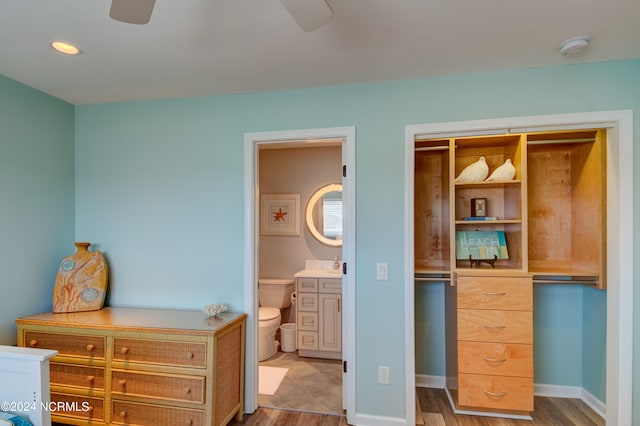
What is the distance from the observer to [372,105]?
2.25 metres

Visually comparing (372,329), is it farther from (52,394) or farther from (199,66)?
(52,394)

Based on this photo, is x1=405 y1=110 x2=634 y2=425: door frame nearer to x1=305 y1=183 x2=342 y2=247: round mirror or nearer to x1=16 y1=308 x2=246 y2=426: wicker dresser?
x1=16 y1=308 x2=246 y2=426: wicker dresser

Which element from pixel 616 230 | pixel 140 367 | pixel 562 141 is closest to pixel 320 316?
pixel 140 367

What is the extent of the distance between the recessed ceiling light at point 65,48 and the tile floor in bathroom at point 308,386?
2625 millimetres

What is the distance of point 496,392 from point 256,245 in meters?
1.97

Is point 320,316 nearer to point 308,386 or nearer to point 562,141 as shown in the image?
point 308,386

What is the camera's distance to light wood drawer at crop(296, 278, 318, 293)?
3326 mm

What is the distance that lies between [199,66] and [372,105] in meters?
1.14

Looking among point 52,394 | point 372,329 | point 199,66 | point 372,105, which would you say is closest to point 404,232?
point 372,329

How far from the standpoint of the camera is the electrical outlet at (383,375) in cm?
219

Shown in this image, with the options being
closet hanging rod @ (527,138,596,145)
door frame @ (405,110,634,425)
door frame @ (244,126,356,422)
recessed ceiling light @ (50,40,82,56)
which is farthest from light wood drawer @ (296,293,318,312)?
recessed ceiling light @ (50,40,82,56)

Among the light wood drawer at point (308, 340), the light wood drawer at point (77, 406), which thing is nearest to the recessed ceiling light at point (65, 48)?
the light wood drawer at point (77, 406)

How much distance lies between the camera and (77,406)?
2.12 metres

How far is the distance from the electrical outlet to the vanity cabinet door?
43.0 inches
